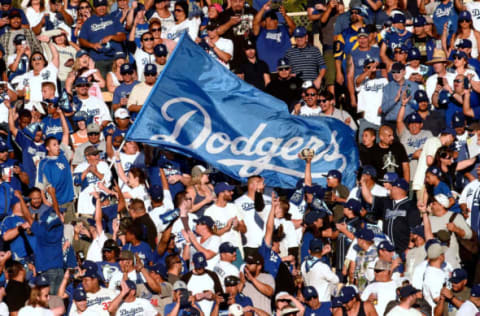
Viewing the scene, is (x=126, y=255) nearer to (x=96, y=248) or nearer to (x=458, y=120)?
(x=96, y=248)

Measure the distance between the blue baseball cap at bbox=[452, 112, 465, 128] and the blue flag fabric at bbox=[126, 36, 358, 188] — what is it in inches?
57.6

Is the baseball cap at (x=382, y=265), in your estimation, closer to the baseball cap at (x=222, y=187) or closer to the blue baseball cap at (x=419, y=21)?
the baseball cap at (x=222, y=187)

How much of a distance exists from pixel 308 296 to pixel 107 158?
193 inches

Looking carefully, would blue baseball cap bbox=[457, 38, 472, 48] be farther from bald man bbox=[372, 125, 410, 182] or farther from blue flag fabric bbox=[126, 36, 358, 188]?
blue flag fabric bbox=[126, 36, 358, 188]

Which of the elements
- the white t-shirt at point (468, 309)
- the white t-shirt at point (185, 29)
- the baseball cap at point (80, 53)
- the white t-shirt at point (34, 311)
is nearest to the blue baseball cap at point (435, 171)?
the white t-shirt at point (468, 309)

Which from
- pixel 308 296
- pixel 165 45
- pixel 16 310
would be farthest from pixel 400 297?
pixel 165 45

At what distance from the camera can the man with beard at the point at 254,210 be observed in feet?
69.5

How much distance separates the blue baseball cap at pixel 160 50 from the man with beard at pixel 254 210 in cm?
332

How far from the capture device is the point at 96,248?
71.6 ft

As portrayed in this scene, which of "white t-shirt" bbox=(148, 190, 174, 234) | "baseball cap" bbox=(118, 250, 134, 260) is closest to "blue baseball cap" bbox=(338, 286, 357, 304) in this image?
"baseball cap" bbox=(118, 250, 134, 260)

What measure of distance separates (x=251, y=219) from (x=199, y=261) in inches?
61.2

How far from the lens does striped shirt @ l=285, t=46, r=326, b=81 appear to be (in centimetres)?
2420

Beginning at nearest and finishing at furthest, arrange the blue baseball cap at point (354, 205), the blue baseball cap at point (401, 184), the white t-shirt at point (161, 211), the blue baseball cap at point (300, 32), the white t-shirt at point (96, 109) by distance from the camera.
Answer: the blue baseball cap at point (354, 205) < the blue baseball cap at point (401, 184) < the white t-shirt at point (161, 211) < the white t-shirt at point (96, 109) < the blue baseball cap at point (300, 32)

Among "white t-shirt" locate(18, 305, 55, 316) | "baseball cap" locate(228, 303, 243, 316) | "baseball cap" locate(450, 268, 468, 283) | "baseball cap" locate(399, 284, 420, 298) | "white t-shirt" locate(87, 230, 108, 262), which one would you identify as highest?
"baseball cap" locate(399, 284, 420, 298)
